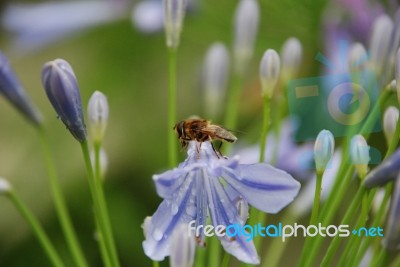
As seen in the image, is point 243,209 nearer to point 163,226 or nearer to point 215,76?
point 163,226

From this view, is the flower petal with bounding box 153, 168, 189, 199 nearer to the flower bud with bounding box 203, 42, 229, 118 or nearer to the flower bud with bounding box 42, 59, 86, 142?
the flower bud with bounding box 42, 59, 86, 142

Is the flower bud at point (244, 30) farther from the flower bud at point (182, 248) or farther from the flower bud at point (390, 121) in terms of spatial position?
the flower bud at point (182, 248)

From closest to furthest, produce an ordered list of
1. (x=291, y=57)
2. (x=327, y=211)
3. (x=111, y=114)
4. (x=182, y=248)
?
(x=182, y=248), (x=327, y=211), (x=291, y=57), (x=111, y=114)

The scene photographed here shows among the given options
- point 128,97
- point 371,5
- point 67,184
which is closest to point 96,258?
point 67,184

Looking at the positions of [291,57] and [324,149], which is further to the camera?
[291,57]

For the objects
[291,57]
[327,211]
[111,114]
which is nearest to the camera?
[327,211]

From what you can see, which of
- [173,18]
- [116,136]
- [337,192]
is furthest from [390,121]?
[116,136]

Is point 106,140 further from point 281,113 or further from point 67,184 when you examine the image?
point 281,113

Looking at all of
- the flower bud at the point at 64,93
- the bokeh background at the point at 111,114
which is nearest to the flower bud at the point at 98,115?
the flower bud at the point at 64,93
